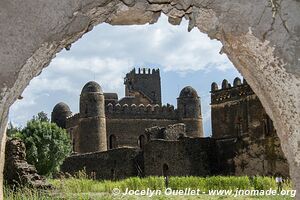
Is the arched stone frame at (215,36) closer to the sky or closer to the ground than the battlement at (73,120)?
closer to the ground

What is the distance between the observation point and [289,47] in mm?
3273

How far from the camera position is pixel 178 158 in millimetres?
29031

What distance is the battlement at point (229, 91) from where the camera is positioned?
2981cm

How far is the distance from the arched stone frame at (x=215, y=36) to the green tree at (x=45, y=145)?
29481 mm

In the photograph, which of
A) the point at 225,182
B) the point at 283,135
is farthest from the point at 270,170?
the point at 283,135

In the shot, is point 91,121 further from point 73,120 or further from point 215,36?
point 215,36

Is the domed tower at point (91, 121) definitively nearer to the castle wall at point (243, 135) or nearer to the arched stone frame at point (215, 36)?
the castle wall at point (243, 135)

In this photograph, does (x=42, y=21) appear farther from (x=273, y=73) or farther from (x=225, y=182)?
(x=225, y=182)

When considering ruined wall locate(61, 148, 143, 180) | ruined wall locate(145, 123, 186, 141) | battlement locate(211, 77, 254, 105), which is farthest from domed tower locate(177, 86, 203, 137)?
ruined wall locate(61, 148, 143, 180)

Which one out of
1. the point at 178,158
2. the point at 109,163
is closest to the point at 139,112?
the point at 109,163

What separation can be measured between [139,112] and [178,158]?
16.3 metres

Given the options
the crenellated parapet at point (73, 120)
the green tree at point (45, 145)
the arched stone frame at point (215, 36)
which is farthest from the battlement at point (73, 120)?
the arched stone frame at point (215, 36)

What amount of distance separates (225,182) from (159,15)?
48.3 feet

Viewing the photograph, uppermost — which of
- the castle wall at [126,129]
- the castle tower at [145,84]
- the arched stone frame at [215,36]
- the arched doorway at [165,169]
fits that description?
the castle tower at [145,84]
